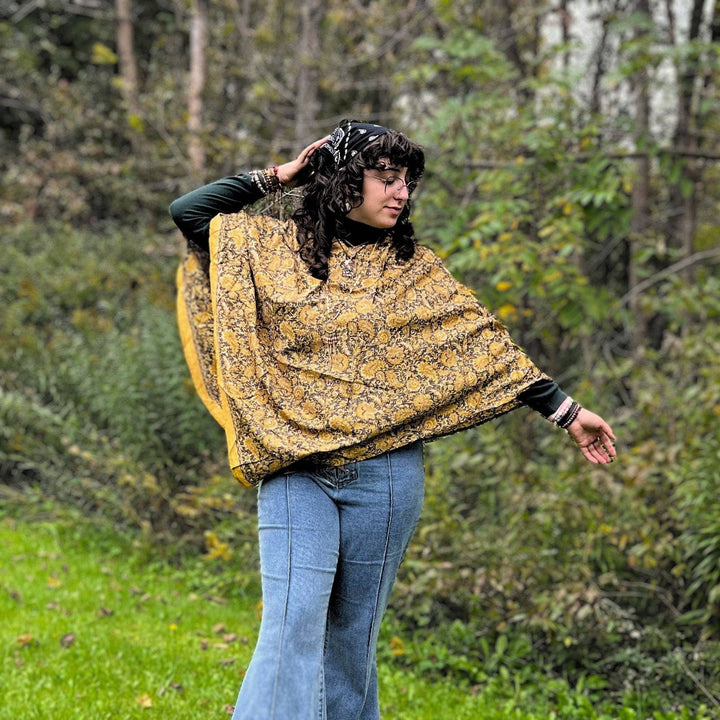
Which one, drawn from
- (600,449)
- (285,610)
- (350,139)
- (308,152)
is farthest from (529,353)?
(285,610)

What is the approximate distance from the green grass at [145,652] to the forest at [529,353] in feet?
0.62

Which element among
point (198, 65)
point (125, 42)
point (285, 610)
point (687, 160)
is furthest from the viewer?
point (125, 42)

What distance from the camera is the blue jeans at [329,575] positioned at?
212 centimetres

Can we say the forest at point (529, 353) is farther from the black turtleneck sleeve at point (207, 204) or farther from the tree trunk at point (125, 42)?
the tree trunk at point (125, 42)

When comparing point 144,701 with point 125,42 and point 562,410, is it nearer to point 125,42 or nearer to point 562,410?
point 562,410

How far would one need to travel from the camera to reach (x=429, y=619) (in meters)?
4.52

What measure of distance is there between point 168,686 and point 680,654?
220cm

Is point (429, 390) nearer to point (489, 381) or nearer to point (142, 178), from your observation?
point (489, 381)

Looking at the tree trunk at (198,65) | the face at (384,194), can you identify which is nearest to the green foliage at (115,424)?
the face at (384,194)

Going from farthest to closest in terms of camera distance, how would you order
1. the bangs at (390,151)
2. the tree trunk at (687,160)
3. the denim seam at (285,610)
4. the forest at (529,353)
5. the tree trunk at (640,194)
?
1. the tree trunk at (640,194)
2. the tree trunk at (687,160)
3. the forest at (529,353)
4. the bangs at (390,151)
5. the denim seam at (285,610)

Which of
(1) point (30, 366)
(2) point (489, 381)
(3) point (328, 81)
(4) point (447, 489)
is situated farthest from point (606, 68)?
(2) point (489, 381)

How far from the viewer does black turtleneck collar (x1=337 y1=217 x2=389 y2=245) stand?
2.54m

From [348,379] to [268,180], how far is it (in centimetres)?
72

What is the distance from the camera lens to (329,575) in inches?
89.5
